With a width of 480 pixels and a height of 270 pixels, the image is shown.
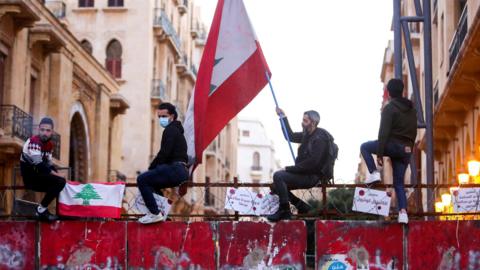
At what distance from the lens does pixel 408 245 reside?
46.6 ft

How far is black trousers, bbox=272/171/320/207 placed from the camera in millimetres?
14438

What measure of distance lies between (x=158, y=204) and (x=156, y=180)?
50cm

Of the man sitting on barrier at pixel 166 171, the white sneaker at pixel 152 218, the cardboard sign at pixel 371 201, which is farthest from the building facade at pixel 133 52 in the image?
the cardboard sign at pixel 371 201

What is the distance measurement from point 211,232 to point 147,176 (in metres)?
1.18

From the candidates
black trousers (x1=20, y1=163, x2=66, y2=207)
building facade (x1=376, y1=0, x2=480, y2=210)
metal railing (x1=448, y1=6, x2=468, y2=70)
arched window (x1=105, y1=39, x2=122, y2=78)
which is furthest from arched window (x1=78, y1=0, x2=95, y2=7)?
black trousers (x1=20, y1=163, x2=66, y2=207)

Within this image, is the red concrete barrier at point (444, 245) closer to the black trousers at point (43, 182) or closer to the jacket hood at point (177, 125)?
the jacket hood at point (177, 125)

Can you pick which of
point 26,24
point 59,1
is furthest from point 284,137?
point 59,1

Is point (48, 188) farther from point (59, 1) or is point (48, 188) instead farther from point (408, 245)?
point (59, 1)

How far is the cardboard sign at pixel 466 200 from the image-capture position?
14289mm

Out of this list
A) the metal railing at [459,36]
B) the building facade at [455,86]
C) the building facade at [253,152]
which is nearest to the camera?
the building facade at [455,86]

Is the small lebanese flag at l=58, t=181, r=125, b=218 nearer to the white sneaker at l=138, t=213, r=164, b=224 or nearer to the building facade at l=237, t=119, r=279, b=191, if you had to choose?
the white sneaker at l=138, t=213, r=164, b=224

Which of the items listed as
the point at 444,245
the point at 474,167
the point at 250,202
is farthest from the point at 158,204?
the point at 474,167

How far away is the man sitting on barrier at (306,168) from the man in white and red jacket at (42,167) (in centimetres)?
309

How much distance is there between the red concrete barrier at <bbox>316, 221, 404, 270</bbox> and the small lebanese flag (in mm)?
2937
